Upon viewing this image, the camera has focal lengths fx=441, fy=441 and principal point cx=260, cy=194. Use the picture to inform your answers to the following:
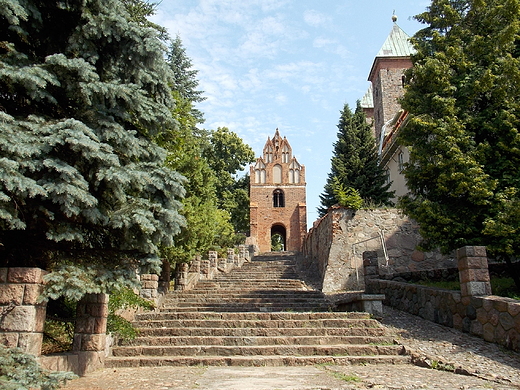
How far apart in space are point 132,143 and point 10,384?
10.7ft

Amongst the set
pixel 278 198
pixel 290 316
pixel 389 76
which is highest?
pixel 389 76

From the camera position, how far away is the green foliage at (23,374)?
406cm

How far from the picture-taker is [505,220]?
815 cm

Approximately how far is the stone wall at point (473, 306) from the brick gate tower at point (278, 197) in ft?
101

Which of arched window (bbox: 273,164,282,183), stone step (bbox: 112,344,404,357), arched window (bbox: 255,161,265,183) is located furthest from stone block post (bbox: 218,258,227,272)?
arched window (bbox: 273,164,282,183)

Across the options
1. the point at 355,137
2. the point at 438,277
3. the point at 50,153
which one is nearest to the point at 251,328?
the point at 50,153

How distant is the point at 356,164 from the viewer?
20.9 meters

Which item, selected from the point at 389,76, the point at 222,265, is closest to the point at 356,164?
the point at 222,265

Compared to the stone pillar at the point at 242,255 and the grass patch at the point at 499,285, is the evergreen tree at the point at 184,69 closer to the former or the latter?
the stone pillar at the point at 242,255

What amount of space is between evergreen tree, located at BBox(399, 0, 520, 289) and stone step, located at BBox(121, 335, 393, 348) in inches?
106

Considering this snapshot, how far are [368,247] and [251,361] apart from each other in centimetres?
871

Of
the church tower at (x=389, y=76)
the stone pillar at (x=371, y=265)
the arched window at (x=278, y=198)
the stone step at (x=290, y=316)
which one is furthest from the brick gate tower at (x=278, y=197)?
the stone step at (x=290, y=316)

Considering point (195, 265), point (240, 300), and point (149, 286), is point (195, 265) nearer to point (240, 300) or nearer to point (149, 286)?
point (240, 300)

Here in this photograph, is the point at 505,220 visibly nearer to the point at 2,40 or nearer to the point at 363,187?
the point at 2,40
